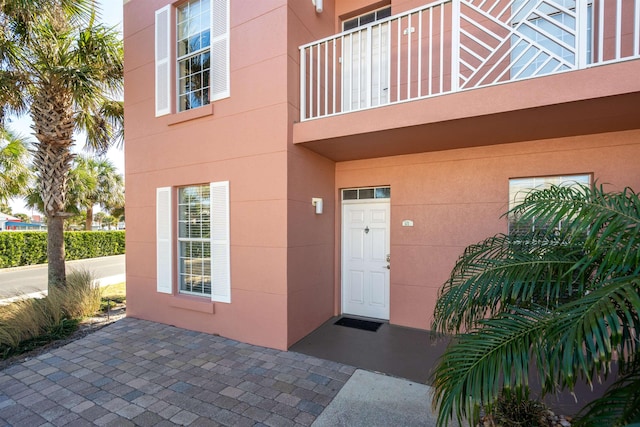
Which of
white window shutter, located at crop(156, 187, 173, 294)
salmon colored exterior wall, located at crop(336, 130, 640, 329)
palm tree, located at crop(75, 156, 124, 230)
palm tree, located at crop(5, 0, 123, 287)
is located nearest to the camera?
salmon colored exterior wall, located at crop(336, 130, 640, 329)

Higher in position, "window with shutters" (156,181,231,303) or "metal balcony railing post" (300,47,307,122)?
"metal balcony railing post" (300,47,307,122)

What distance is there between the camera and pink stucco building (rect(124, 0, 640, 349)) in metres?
3.62

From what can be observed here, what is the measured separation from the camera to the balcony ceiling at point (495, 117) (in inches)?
109

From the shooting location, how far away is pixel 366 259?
17.3 feet

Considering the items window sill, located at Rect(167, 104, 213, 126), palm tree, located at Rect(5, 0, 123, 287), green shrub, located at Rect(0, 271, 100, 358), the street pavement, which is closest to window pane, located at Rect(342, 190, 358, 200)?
window sill, located at Rect(167, 104, 213, 126)

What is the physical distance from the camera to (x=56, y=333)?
4648 mm

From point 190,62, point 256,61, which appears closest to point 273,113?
point 256,61

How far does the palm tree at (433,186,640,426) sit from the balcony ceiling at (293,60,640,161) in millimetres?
1272

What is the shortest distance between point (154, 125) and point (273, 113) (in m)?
2.61

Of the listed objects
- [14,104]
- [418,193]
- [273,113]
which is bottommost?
[418,193]

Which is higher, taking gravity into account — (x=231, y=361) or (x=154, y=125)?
(x=154, y=125)

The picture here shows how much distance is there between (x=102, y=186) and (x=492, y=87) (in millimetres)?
20913

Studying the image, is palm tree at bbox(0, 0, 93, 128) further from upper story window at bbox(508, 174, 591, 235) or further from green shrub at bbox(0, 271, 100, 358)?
upper story window at bbox(508, 174, 591, 235)

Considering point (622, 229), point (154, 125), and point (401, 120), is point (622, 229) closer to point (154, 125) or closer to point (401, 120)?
point (401, 120)
